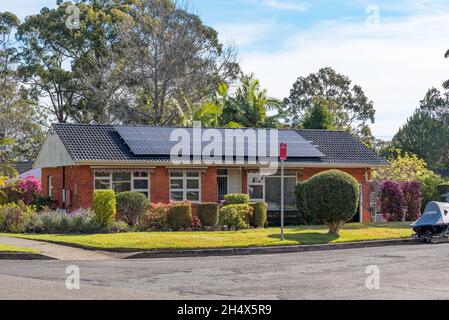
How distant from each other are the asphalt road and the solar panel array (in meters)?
13.9

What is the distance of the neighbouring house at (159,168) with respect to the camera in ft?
106

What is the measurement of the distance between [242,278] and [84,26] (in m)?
49.4

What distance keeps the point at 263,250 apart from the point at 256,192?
13.2m

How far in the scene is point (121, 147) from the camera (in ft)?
110

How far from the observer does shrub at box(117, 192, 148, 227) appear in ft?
90.8

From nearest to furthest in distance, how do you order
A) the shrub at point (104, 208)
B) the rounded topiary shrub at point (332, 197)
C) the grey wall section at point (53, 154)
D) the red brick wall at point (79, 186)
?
the rounded topiary shrub at point (332, 197)
the shrub at point (104, 208)
the red brick wall at point (79, 186)
the grey wall section at point (53, 154)

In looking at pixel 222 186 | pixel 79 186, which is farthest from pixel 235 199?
pixel 79 186

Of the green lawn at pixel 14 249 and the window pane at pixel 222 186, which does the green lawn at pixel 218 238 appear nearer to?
the green lawn at pixel 14 249

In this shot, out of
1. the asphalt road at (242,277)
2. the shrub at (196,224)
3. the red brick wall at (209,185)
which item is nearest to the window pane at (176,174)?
the red brick wall at (209,185)

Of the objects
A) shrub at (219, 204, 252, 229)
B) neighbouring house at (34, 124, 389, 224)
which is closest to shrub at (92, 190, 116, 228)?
shrub at (219, 204, 252, 229)

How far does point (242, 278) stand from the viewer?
1534 cm

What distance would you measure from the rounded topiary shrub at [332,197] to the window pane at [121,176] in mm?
10197

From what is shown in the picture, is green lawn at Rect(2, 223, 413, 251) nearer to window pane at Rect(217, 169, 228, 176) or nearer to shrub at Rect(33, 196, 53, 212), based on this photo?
window pane at Rect(217, 169, 228, 176)

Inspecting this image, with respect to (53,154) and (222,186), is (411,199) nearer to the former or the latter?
(222,186)
